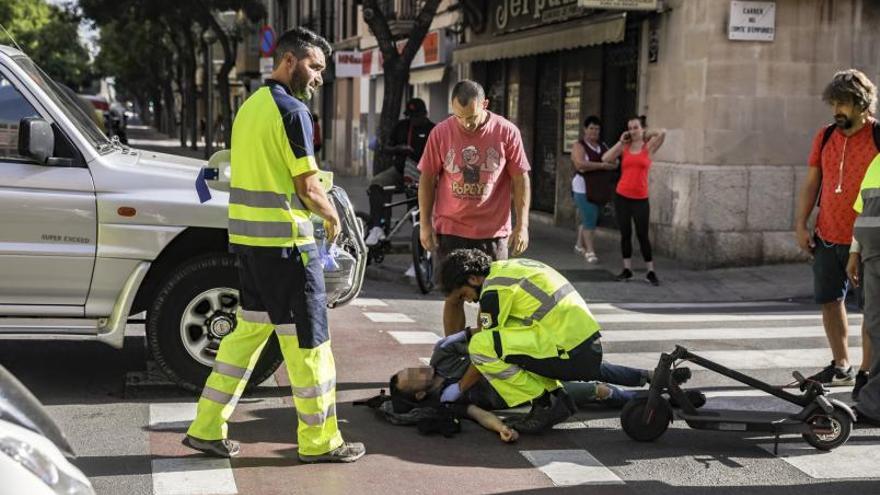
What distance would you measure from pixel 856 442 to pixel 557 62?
1265 centimetres

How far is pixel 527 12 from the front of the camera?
1844 centimetres

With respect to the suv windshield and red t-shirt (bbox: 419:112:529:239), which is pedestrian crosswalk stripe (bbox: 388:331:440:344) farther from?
the suv windshield

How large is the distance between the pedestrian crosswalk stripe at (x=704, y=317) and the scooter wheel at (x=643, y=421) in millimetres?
4021

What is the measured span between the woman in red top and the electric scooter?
617 cm

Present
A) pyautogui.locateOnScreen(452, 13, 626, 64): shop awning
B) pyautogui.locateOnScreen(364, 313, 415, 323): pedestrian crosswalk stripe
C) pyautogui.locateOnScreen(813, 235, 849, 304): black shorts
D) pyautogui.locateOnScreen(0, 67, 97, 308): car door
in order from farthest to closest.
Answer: pyautogui.locateOnScreen(452, 13, 626, 64): shop awning
pyautogui.locateOnScreen(364, 313, 415, 323): pedestrian crosswalk stripe
pyautogui.locateOnScreen(813, 235, 849, 304): black shorts
pyautogui.locateOnScreen(0, 67, 97, 308): car door

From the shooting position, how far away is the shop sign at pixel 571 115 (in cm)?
1700

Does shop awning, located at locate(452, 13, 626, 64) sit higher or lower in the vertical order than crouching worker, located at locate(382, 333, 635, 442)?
higher


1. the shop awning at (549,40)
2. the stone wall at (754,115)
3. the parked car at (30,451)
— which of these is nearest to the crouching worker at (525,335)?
the parked car at (30,451)

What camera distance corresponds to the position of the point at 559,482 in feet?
16.9

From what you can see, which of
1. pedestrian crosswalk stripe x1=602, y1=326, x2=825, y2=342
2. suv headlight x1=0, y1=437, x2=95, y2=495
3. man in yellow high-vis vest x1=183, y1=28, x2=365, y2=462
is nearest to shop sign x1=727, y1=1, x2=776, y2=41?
pedestrian crosswalk stripe x1=602, y1=326, x2=825, y2=342

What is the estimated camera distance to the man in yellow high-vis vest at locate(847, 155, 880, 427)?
601cm

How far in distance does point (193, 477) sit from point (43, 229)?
186 cm

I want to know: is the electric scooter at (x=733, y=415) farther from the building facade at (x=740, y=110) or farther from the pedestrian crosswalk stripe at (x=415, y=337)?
the building facade at (x=740, y=110)

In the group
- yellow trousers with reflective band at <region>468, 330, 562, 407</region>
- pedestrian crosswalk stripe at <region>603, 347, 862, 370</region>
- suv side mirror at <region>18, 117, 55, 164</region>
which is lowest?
pedestrian crosswalk stripe at <region>603, 347, 862, 370</region>
